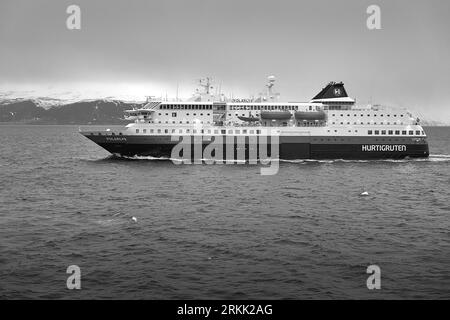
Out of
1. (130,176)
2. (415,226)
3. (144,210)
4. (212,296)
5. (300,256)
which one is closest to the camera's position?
(212,296)

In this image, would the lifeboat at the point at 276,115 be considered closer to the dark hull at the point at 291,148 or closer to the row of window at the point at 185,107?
the dark hull at the point at 291,148

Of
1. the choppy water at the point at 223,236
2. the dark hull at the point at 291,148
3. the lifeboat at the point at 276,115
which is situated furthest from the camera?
the lifeboat at the point at 276,115

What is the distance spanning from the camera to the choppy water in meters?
18.4

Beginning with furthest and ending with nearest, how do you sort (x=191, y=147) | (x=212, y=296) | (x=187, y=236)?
(x=191, y=147) → (x=187, y=236) → (x=212, y=296)

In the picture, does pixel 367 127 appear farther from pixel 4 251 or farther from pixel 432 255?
pixel 4 251

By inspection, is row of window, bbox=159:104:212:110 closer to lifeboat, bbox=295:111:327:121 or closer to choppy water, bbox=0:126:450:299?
lifeboat, bbox=295:111:327:121

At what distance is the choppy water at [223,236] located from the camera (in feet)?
60.4

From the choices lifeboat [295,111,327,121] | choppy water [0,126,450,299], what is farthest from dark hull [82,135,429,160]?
choppy water [0,126,450,299]

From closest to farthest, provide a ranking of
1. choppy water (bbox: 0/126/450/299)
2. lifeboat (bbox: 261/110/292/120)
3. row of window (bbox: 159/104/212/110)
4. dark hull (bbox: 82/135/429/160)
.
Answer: choppy water (bbox: 0/126/450/299)
dark hull (bbox: 82/135/429/160)
row of window (bbox: 159/104/212/110)
lifeboat (bbox: 261/110/292/120)

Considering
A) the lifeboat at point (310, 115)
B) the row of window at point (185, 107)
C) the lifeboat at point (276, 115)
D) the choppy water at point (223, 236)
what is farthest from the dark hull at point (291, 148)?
the choppy water at point (223, 236)

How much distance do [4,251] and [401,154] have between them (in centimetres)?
5295

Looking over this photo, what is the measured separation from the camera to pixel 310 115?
197 feet

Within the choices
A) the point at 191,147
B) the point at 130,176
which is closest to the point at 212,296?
the point at 130,176

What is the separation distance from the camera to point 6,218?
29.0m
